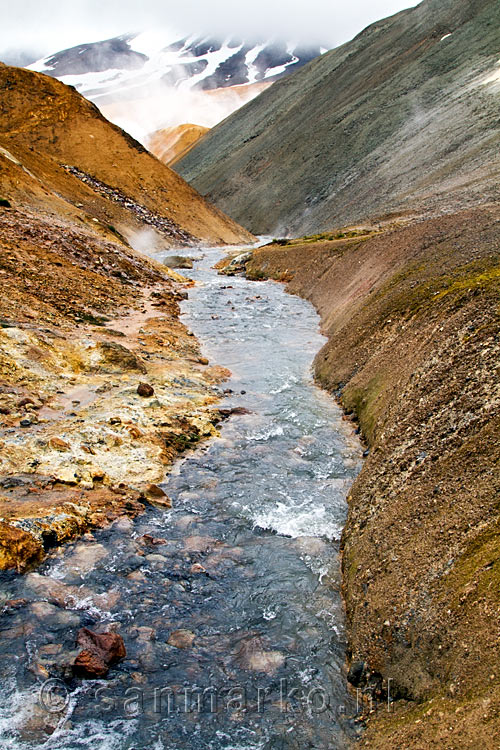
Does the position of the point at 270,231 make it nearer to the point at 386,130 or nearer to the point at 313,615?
the point at 386,130

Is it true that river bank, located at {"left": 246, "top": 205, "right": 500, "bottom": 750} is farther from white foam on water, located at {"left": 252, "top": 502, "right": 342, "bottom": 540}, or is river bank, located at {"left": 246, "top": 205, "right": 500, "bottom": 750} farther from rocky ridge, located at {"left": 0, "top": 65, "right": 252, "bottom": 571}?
rocky ridge, located at {"left": 0, "top": 65, "right": 252, "bottom": 571}

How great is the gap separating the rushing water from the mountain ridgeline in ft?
114

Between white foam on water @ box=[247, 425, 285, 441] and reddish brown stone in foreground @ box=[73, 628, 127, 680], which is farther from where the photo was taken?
white foam on water @ box=[247, 425, 285, 441]

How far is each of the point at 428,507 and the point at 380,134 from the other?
331 ft

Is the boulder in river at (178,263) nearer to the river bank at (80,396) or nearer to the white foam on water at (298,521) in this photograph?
the river bank at (80,396)

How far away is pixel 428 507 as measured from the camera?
9.41 m

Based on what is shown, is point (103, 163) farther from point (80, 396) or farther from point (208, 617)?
point (208, 617)

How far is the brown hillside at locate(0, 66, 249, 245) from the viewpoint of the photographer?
76.5m

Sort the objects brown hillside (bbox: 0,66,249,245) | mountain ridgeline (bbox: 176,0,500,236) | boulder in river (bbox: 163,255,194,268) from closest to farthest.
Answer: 1. boulder in river (bbox: 163,255,194,268)
2. mountain ridgeline (bbox: 176,0,500,236)
3. brown hillside (bbox: 0,66,249,245)

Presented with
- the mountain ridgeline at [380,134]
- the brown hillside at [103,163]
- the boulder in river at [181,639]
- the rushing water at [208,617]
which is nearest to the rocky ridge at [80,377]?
the rushing water at [208,617]

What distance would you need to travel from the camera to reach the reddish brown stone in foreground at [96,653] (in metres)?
7.56

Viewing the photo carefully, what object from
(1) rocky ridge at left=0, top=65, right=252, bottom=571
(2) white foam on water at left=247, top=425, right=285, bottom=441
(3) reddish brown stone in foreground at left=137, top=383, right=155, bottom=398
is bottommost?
(1) rocky ridge at left=0, top=65, right=252, bottom=571

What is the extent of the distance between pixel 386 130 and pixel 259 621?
103019 millimetres

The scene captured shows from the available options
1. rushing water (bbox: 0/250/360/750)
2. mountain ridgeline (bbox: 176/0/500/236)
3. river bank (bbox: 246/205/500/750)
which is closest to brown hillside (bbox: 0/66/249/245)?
mountain ridgeline (bbox: 176/0/500/236)
